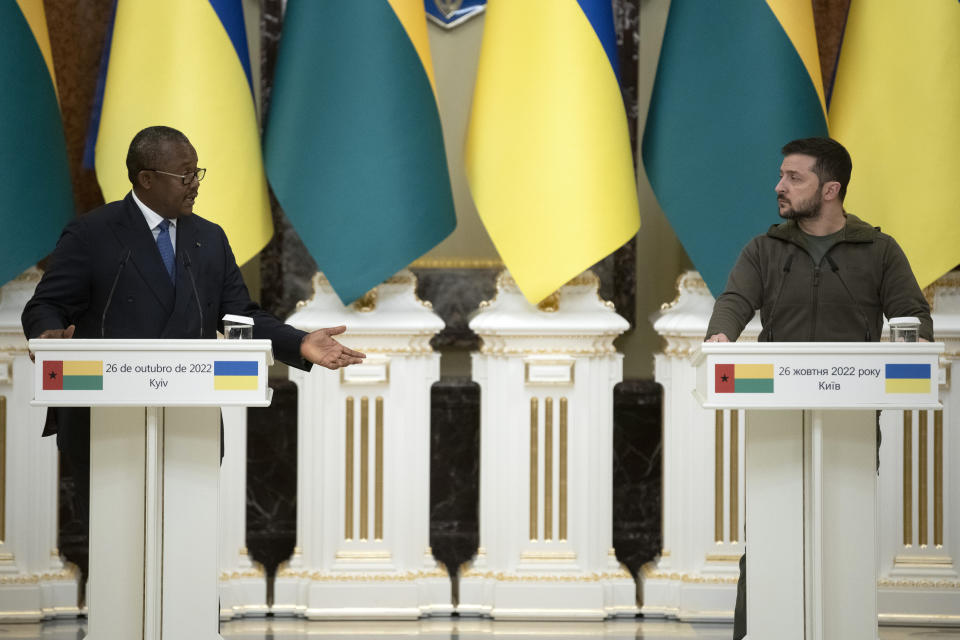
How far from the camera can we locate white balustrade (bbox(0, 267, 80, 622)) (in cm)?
392

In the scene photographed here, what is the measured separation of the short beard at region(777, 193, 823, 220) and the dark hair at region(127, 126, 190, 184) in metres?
1.55

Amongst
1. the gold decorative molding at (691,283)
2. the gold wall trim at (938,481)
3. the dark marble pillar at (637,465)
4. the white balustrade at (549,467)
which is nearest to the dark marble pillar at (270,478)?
the white balustrade at (549,467)

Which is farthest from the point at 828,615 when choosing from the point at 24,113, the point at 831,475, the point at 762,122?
the point at 24,113

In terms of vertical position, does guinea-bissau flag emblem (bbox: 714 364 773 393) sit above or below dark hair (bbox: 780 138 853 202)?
below

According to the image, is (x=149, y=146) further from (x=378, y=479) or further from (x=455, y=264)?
(x=455, y=264)

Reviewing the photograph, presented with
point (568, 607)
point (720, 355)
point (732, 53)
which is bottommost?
point (568, 607)

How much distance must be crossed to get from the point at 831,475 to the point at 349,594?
1881 millimetres

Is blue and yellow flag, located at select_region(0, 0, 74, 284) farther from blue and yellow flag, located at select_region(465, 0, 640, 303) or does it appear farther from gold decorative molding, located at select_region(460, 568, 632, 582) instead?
gold decorative molding, located at select_region(460, 568, 632, 582)

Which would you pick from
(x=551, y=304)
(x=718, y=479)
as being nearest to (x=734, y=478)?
(x=718, y=479)

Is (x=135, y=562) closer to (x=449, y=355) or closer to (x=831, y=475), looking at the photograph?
(x=831, y=475)

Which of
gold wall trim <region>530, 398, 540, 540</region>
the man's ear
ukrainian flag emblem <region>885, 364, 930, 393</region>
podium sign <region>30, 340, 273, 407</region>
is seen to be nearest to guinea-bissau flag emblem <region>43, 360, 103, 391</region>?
podium sign <region>30, 340, 273, 407</region>

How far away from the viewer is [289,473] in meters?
4.60

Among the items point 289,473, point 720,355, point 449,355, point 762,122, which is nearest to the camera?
point 720,355

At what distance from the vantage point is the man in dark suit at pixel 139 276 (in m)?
2.85
